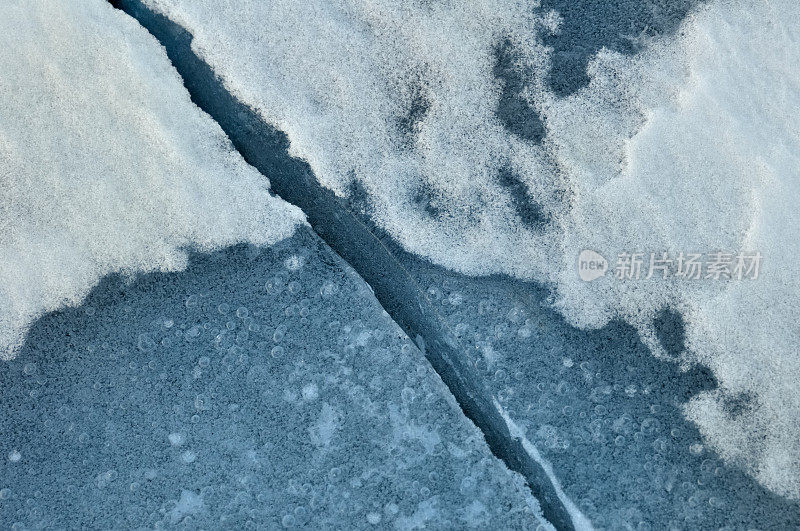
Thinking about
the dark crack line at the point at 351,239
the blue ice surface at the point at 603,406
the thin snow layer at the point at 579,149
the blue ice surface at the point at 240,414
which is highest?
the thin snow layer at the point at 579,149

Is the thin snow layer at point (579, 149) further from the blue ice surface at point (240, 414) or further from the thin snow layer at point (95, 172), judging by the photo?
the blue ice surface at point (240, 414)

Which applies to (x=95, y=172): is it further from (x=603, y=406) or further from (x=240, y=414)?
(x=603, y=406)

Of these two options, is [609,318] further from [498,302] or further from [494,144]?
[494,144]

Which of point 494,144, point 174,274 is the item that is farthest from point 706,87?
point 174,274

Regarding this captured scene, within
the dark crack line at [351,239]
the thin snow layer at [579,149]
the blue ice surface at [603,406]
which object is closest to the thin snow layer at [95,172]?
the dark crack line at [351,239]

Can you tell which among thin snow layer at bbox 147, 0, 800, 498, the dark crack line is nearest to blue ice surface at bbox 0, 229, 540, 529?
the dark crack line

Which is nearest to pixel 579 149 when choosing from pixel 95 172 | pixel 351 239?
pixel 351 239

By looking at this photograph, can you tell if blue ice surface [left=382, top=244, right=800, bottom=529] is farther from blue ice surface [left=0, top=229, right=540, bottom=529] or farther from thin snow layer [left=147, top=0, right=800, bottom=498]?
blue ice surface [left=0, top=229, right=540, bottom=529]
